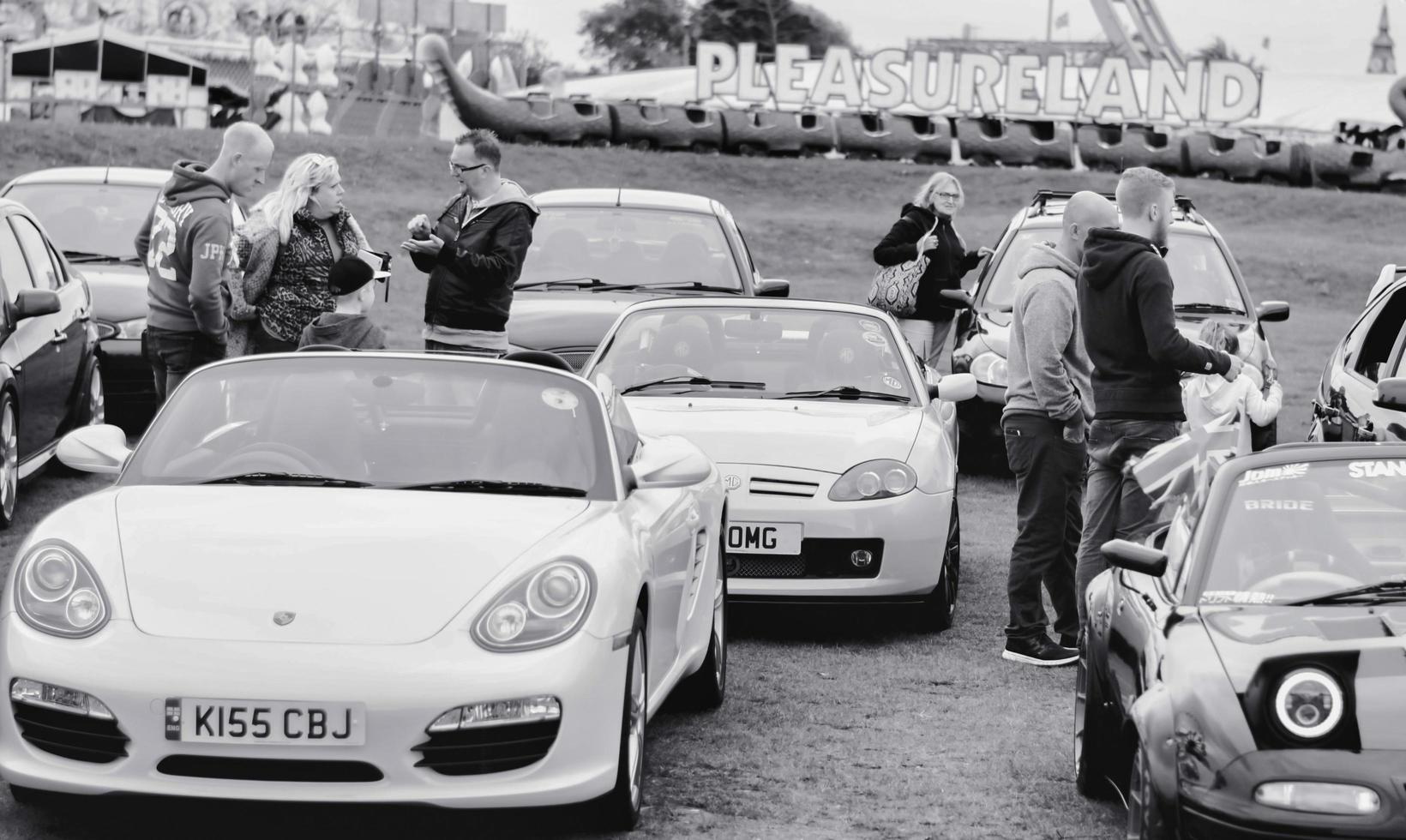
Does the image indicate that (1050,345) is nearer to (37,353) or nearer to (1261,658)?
(1261,658)

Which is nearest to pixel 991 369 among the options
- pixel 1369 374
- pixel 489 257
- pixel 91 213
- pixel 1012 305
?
pixel 1012 305

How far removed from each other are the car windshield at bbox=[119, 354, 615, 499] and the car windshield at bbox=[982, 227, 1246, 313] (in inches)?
→ 301

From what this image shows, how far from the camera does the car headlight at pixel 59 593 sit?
188 inches

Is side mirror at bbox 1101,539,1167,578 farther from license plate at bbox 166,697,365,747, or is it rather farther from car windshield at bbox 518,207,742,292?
car windshield at bbox 518,207,742,292

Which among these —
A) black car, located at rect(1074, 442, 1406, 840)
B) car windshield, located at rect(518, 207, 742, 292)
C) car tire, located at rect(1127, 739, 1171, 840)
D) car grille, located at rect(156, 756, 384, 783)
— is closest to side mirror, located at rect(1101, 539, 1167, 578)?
black car, located at rect(1074, 442, 1406, 840)

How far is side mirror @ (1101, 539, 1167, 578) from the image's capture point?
498 centimetres

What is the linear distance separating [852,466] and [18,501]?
5.15 meters

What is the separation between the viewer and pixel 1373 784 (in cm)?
389

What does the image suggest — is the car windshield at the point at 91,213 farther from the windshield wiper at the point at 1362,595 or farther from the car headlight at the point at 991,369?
the windshield wiper at the point at 1362,595

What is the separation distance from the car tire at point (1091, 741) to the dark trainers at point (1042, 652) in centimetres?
194

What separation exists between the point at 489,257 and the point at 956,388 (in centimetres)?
239

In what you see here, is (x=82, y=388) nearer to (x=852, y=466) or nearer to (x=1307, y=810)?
(x=852, y=466)

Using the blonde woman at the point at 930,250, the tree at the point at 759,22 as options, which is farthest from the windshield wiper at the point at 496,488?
the tree at the point at 759,22

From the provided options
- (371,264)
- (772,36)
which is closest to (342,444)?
(371,264)
